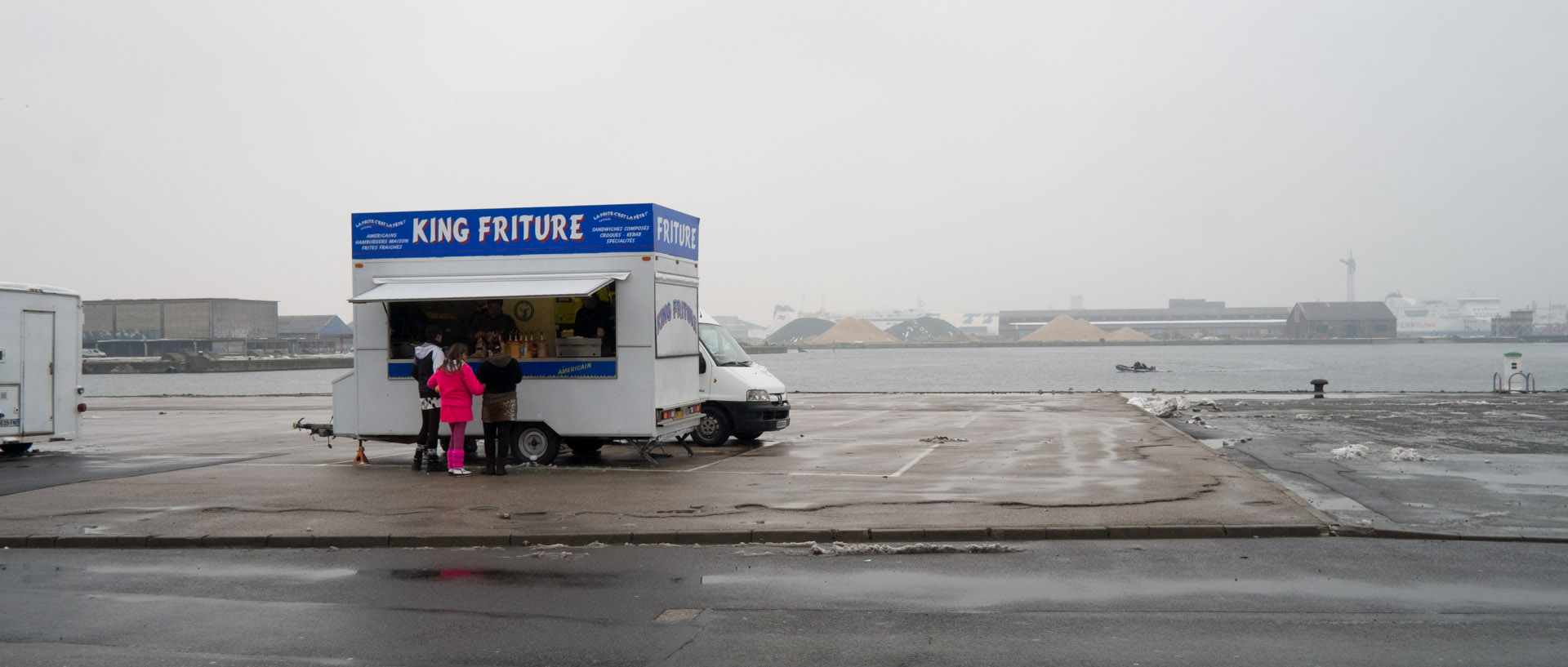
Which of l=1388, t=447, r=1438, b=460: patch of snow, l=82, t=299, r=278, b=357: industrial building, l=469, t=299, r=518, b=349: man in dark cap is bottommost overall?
l=1388, t=447, r=1438, b=460: patch of snow

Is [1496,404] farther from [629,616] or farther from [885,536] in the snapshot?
[629,616]

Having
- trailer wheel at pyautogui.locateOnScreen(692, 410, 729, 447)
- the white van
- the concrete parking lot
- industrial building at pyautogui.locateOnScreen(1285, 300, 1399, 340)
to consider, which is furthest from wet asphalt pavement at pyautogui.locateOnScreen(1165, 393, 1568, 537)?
industrial building at pyautogui.locateOnScreen(1285, 300, 1399, 340)

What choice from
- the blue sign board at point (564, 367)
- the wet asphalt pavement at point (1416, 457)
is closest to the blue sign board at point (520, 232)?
the blue sign board at point (564, 367)

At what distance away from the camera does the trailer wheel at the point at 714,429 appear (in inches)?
694

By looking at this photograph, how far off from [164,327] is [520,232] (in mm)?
146651

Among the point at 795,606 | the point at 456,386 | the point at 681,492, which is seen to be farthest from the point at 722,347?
the point at 795,606

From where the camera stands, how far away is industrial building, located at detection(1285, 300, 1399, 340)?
19100 centimetres

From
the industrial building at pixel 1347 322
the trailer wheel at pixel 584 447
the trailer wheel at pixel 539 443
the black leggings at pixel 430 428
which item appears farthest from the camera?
the industrial building at pixel 1347 322

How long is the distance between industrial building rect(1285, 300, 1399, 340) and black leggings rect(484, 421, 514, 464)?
8012 inches

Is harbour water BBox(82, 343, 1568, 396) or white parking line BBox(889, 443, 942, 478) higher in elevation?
white parking line BBox(889, 443, 942, 478)

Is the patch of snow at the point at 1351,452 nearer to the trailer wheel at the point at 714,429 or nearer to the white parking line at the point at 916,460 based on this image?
the white parking line at the point at 916,460

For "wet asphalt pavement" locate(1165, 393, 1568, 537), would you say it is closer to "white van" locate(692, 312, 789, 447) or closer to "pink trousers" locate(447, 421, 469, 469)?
"white van" locate(692, 312, 789, 447)

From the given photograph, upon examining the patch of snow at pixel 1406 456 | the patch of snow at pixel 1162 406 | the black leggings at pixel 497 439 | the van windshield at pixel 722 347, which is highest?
the van windshield at pixel 722 347

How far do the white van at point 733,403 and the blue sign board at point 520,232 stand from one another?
2804 millimetres
